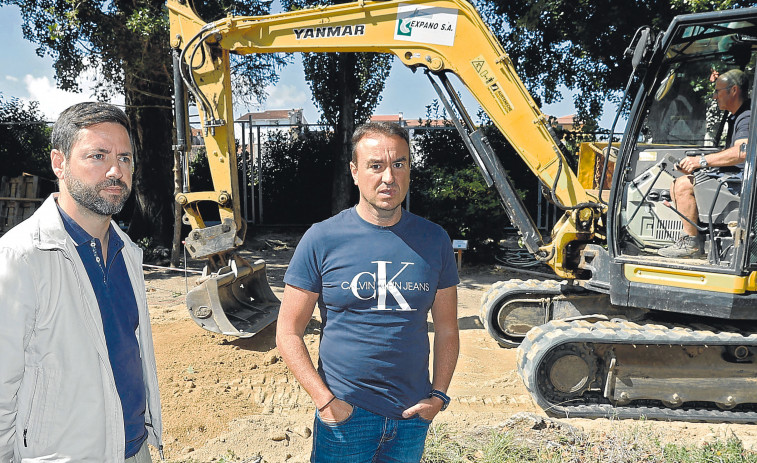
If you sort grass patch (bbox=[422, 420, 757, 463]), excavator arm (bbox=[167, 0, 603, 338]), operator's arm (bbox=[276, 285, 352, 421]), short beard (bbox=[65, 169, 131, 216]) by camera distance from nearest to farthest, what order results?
short beard (bbox=[65, 169, 131, 216]) → operator's arm (bbox=[276, 285, 352, 421]) → grass patch (bbox=[422, 420, 757, 463]) → excavator arm (bbox=[167, 0, 603, 338])

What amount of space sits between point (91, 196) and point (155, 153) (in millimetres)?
10724

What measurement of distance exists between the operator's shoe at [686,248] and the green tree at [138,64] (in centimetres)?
837

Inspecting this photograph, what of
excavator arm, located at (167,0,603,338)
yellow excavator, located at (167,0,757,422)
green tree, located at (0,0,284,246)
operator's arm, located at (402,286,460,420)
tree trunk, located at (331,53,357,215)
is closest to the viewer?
operator's arm, located at (402,286,460,420)

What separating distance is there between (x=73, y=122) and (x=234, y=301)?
4563 mm

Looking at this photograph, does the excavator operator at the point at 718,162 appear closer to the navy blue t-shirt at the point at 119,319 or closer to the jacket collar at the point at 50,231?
the navy blue t-shirt at the point at 119,319

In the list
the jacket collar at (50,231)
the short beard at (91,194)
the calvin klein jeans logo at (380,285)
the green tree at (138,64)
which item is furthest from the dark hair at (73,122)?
the green tree at (138,64)

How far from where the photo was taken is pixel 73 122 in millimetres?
2066

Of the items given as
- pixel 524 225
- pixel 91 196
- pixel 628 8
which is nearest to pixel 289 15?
pixel 524 225

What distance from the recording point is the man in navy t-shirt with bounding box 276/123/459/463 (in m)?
2.26

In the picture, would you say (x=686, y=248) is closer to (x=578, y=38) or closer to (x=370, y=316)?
(x=370, y=316)

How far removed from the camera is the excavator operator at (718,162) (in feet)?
14.6

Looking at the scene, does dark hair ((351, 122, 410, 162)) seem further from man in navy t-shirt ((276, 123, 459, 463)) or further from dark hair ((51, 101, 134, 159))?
dark hair ((51, 101, 134, 159))

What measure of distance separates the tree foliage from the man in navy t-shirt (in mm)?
9457

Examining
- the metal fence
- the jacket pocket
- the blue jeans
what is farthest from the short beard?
the metal fence
